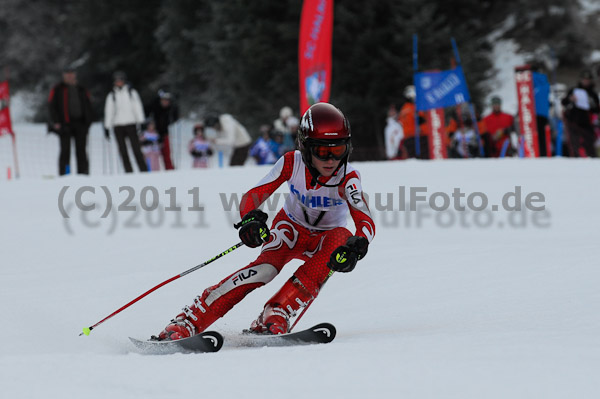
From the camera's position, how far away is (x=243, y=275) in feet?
14.9

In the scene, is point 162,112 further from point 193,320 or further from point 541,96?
point 193,320

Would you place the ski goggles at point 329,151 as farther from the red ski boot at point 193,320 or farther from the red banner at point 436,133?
the red banner at point 436,133

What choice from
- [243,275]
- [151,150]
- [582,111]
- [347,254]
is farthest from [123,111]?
[347,254]

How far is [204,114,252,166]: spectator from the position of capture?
1520 cm

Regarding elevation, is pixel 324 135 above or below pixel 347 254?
above

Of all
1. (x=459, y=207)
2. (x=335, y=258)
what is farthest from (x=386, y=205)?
(x=335, y=258)

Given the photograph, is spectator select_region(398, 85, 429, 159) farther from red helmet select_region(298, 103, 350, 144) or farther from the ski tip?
the ski tip

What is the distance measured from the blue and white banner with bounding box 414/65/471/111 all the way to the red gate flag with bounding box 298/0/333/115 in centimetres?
163

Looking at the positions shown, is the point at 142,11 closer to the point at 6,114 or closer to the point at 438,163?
the point at 6,114

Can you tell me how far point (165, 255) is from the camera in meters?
7.65

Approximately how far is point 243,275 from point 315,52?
9716mm

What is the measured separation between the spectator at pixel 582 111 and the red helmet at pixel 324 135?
9776mm

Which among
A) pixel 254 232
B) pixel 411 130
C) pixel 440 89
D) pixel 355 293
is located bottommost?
pixel 355 293

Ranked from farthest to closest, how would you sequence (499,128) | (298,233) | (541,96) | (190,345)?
(499,128)
(541,96)
(298,233)
(190,345)
